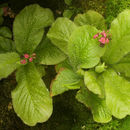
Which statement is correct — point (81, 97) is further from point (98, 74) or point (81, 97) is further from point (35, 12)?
point (35, 12)

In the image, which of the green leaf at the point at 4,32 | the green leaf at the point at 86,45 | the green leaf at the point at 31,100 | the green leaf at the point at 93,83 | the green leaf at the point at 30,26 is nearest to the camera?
the green leaf at the point at 93,83

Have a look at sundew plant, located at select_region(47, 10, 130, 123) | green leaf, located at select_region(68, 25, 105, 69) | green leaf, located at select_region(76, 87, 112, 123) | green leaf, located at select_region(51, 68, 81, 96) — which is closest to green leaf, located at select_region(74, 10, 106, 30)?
sundew plant, located at select_region(47, 10, 130, 123)

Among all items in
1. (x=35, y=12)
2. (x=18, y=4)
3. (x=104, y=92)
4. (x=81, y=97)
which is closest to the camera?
(x=104, y=92)

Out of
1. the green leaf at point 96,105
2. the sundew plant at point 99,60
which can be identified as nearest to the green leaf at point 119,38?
the sundew plant at point 99,60

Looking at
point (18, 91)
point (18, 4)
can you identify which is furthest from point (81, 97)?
point (18, 4)

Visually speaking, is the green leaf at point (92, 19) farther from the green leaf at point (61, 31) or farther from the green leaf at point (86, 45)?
the green leaf at point (86, 45)
